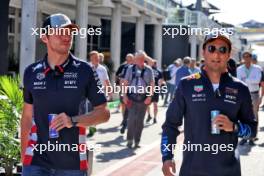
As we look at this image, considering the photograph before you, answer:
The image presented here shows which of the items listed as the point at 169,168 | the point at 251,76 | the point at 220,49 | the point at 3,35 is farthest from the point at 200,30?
the point at 169,168

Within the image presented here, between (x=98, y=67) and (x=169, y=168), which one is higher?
(x=98, y=67)

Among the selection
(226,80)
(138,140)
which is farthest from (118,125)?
(226,80)

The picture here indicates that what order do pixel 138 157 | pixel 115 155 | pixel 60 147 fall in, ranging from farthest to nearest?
pixel 115 155 < pixel 138 157 < pixel 60 147

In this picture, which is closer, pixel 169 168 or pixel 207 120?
pixel 207 120

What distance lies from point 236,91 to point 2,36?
21.1 ft

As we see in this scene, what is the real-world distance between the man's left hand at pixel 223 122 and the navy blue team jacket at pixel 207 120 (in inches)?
3.2

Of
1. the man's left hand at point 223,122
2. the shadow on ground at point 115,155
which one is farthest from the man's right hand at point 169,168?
the shadow on ground at point 115,155

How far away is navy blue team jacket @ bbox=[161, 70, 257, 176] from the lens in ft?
12.6

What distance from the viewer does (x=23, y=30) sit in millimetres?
8945

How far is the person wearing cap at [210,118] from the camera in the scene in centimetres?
383

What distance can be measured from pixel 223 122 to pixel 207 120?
13 cm

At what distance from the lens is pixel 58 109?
393 centimetres

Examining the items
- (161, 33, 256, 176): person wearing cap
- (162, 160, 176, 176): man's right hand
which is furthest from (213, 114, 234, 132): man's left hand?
(162, 160, 176, 176): man's right hand

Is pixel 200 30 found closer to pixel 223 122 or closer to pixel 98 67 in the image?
pixel 98 67
